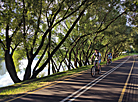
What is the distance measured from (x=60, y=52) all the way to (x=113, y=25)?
38.0 feet

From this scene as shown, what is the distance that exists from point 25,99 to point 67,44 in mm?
19808

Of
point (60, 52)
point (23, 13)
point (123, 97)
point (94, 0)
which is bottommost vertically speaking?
point (123, 97)

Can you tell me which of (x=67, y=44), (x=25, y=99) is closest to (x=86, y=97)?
(x=25, y=99)

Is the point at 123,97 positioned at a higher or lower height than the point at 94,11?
lower

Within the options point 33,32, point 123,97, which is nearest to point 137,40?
point 33,32

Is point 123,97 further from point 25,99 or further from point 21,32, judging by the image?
point 21,32

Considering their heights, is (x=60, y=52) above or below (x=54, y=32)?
below

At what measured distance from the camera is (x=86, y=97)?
6457 millimetres

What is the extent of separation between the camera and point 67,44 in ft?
84.2

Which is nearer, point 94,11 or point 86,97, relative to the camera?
point 86,97

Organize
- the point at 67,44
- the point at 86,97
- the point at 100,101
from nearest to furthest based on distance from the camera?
the point at 100,101 < the point at 86,97 < the point at 67,44

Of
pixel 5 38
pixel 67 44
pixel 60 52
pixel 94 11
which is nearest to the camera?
pixel 5 38

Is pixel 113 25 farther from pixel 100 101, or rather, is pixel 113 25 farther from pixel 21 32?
pixel 100 101

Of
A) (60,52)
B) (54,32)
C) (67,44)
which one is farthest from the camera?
(60,52)
